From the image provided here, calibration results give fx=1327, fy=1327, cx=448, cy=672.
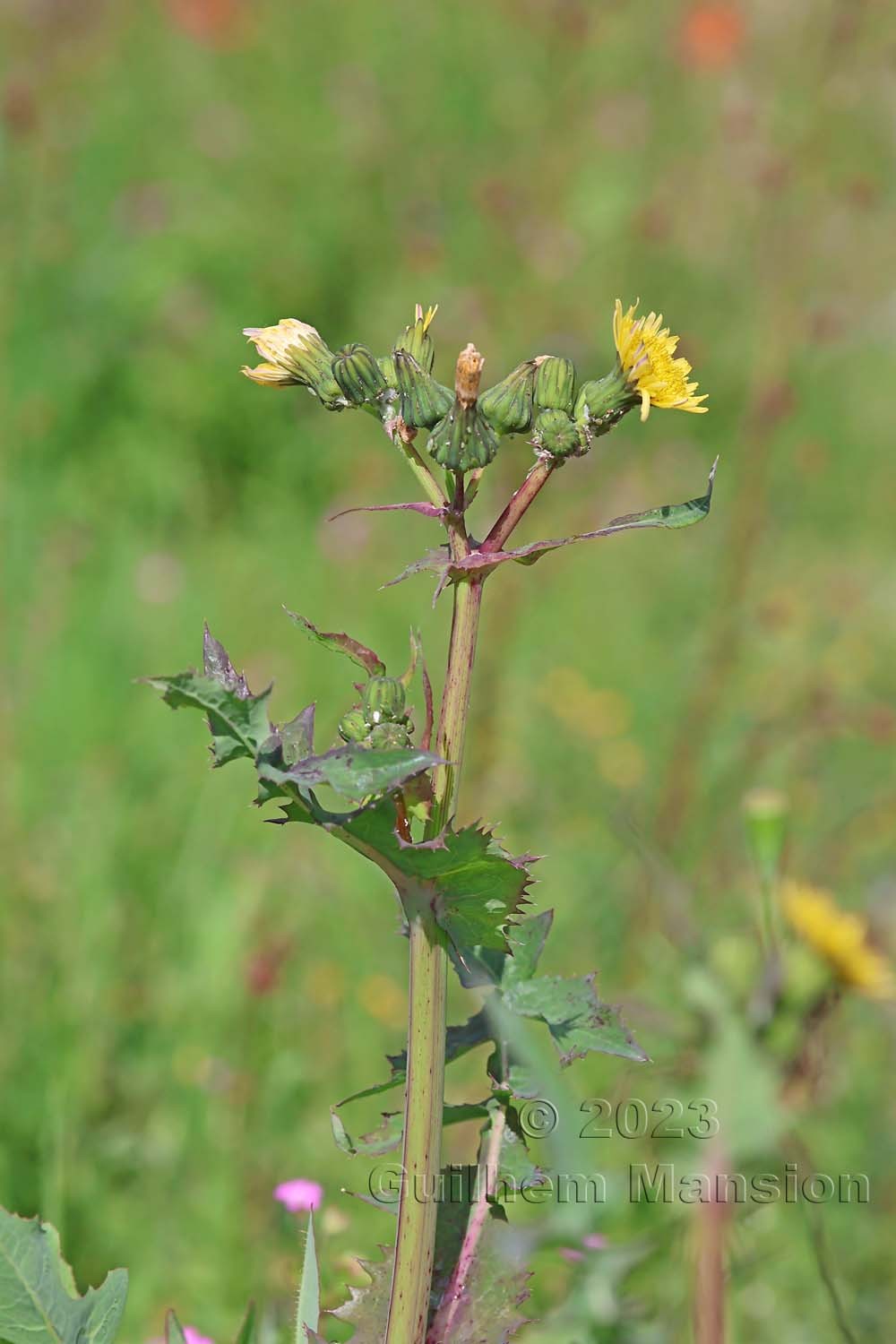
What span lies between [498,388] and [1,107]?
2050mm

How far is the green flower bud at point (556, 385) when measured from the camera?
75cm

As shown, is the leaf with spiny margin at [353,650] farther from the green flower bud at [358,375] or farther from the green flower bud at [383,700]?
the green flower bud at [358,375]

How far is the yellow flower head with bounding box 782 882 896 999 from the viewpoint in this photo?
59.2 inches

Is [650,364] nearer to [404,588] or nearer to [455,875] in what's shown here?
[455,875]

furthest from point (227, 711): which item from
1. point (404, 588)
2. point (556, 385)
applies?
point (404, 588)

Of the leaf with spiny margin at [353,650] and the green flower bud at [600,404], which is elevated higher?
the green flower bud at [600,404]

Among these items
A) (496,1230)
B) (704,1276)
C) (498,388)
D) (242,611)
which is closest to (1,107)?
(242,611)

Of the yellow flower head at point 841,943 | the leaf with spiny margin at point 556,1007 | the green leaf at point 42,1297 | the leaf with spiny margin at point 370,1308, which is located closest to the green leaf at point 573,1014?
the leaf with spiny margin at point 556,1007

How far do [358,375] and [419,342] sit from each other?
2.3 inches

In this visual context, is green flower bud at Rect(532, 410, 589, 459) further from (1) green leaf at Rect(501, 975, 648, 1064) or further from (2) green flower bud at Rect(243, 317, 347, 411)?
(1) green leaf at Rect(501, 975, 648, 1064)

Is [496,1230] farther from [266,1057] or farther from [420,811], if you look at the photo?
[266,1057]

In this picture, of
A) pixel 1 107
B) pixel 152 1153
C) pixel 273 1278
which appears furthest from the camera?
pixel 1 107

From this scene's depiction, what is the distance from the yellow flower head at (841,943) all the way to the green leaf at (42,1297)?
93 centimetres

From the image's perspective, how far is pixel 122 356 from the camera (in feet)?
12.7
